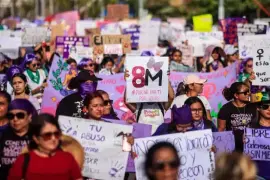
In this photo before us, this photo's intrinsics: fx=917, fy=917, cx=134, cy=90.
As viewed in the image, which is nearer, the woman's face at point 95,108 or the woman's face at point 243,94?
the woman's face at point 95,108

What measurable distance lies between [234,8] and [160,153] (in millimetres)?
36386

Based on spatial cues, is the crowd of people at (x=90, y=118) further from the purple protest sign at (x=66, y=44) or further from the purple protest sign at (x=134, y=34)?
the purple protest sign at (x=134, y=34)

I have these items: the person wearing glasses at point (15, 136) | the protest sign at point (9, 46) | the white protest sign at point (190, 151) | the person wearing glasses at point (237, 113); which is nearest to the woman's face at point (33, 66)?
the person wearing glasses at point (237, 113)

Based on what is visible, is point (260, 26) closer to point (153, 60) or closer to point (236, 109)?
point (153, 60)

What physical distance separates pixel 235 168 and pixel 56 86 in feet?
22.9

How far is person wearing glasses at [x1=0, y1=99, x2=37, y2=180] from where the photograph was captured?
7.09 metres

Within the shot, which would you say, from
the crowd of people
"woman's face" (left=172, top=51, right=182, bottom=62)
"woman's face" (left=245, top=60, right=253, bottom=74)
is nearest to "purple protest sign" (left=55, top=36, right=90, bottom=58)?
"woman's face" (left=172, top=51, right=182, bottom=62)

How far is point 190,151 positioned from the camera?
8.30 meters

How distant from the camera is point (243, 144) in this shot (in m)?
9.02

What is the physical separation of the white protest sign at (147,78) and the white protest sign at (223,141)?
2.13 meters

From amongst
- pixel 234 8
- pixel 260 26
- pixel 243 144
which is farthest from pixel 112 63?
pixel 234 8

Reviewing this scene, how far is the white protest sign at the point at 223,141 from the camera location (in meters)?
8.90

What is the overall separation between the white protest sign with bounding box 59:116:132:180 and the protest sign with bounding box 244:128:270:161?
127cm

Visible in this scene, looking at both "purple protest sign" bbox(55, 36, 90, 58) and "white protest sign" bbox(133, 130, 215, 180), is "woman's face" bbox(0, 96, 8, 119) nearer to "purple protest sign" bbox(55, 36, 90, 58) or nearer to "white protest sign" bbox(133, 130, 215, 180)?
"white protest sign" bbox(133, 130, 215, 180)
